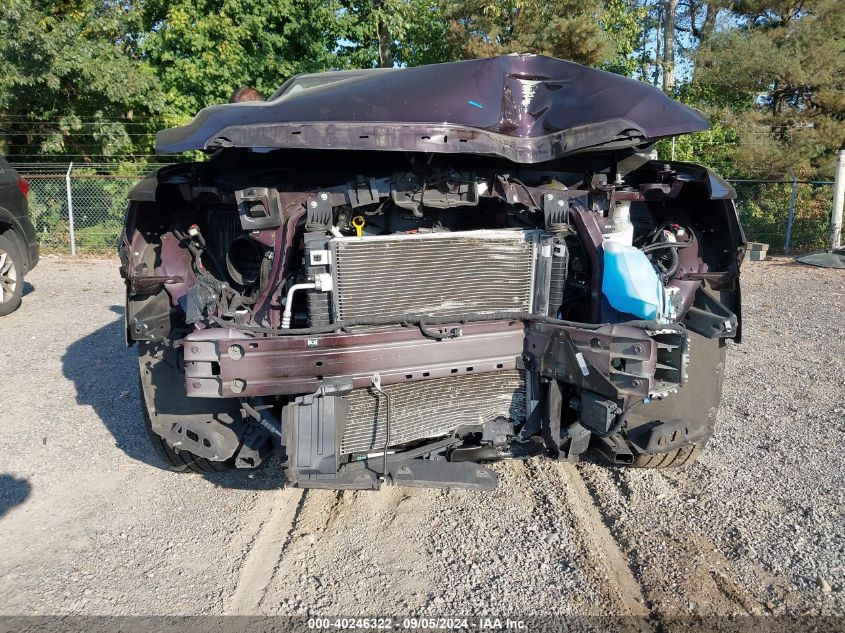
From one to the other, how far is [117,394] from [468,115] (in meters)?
3.82

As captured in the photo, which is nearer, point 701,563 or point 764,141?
point 701,563

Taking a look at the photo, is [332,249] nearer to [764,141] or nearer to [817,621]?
[817,621]

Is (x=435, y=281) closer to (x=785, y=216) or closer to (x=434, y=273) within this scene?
(x=434, y=273)

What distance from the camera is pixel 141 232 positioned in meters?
3.45

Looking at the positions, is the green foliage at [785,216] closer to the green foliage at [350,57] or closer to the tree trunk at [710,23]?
the green foliage at [350,57]

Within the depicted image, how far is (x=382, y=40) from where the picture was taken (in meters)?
15.7

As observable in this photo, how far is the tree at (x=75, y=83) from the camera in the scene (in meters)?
12.6

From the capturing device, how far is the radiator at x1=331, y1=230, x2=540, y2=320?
9.90 feet

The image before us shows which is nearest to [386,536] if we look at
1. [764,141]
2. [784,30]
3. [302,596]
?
[302,596]

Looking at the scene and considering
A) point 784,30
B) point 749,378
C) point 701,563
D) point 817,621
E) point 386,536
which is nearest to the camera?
point 817,621

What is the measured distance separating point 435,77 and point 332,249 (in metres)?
1.06

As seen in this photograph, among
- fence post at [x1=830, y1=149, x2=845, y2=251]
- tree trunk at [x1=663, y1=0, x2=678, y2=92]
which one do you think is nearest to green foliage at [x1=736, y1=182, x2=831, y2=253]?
fence post at [x1=830, y1=149, x2=845, y2=251]

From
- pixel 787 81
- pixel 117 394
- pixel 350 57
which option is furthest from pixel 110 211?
pixel 787 81

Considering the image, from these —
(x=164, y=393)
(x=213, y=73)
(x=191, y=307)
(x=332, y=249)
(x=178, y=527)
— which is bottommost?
(x=178, y=527)
